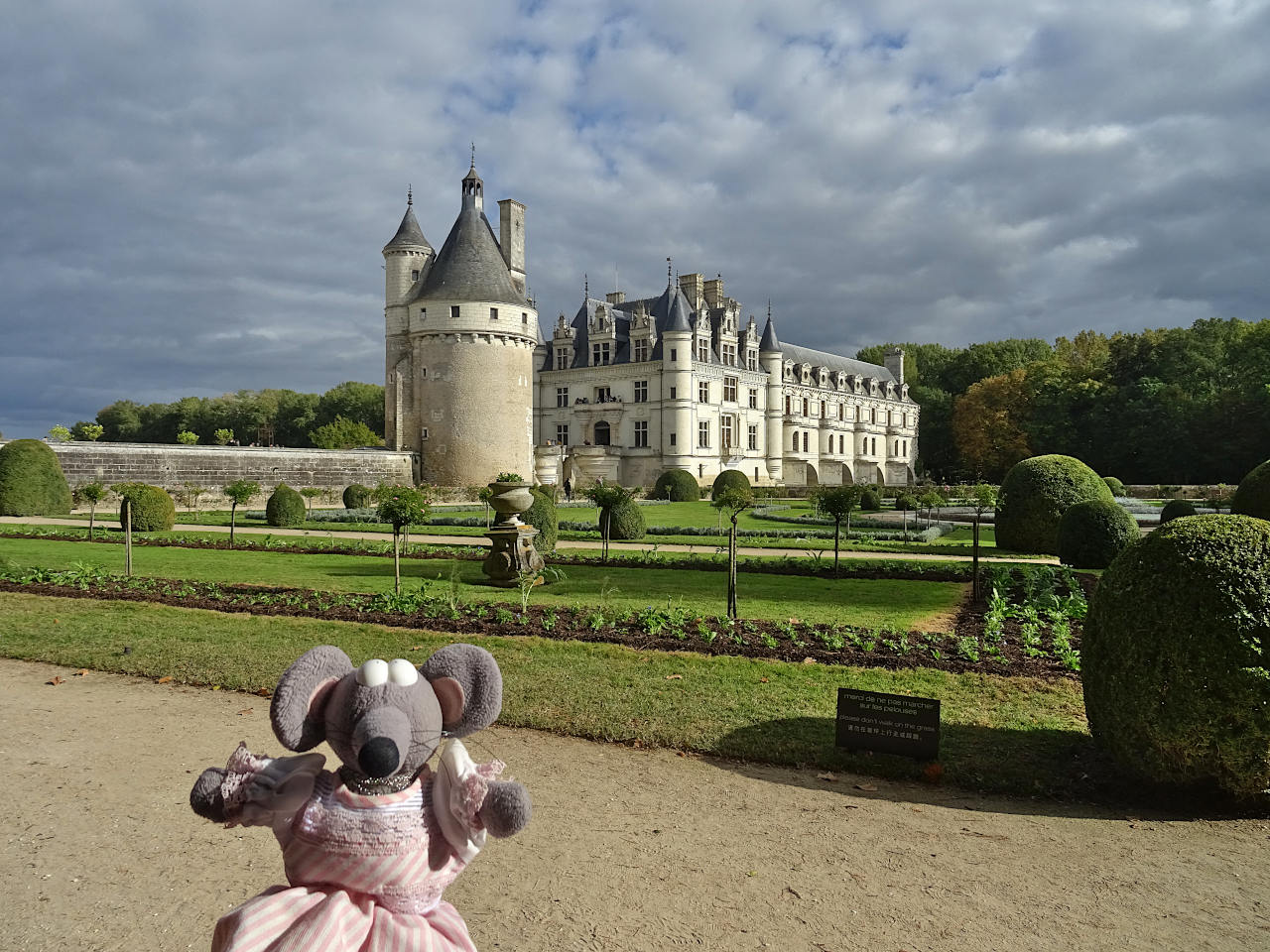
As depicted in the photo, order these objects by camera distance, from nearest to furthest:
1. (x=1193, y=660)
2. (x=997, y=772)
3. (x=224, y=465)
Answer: (x=1193, y=660)
(x=997, y=772)
(x=224, y=465)

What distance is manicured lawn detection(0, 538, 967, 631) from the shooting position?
9961mm

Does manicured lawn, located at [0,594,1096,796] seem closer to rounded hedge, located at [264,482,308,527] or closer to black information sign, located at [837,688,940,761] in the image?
black information sign, located at [837,688,940,761]

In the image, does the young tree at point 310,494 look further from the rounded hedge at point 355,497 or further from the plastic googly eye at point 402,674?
the plastic googly eye at point 402,674

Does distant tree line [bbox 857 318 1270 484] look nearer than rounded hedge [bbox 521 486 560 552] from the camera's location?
No

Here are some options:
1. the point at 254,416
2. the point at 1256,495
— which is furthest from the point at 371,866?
the point at 254,416

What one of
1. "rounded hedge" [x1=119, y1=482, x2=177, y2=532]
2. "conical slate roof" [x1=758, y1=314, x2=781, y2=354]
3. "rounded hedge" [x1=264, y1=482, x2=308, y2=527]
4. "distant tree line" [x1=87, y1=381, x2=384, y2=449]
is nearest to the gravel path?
"rounded hedge" [x1=119, y1=482, x2=177, y2=532]

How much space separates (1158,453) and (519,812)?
53.4 metres

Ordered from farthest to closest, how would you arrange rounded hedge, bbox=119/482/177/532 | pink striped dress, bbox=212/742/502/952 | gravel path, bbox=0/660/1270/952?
rounded hedge, bbox=119/482/177/532
gravel path, bbox=0/660/1270/952
pink striped dress, bbox=212/742/502/952

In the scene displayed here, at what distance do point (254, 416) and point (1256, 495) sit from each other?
68.0 metres

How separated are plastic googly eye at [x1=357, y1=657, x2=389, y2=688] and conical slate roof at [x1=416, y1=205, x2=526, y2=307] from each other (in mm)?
35319

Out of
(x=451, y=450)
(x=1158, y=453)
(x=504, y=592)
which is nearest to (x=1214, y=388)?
(x=1158, y=453)

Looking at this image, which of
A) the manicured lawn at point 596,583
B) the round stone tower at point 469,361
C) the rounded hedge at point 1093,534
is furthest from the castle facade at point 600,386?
the rounded hedge at point 1093,534

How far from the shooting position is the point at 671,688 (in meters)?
6.50

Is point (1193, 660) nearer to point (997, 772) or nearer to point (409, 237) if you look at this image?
point (997, 772)
